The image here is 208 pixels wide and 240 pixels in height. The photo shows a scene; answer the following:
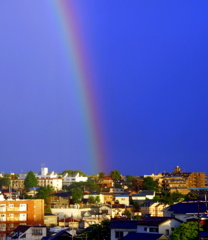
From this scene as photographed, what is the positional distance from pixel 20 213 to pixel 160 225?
73.4 ft

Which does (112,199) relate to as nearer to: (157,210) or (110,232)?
(157,210)

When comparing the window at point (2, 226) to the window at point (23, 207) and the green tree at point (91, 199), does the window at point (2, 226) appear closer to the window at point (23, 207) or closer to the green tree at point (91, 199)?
the window at point (23, 207)

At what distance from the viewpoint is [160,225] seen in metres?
23.4

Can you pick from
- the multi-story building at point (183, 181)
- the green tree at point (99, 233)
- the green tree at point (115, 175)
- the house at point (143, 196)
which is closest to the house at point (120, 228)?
the green tree at point (99, 233)

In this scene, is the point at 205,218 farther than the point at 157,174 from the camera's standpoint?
No

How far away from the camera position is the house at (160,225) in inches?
923

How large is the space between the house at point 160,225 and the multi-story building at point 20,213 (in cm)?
2045

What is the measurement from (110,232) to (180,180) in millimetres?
44913

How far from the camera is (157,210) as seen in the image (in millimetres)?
45312

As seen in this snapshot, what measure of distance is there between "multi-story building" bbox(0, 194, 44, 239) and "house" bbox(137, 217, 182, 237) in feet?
67.1

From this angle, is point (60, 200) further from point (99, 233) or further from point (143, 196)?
point (99, 233)

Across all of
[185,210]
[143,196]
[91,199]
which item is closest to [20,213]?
[91,199]

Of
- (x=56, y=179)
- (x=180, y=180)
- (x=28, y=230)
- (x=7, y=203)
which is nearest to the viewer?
(x=28, y=230)

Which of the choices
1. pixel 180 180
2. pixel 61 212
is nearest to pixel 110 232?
pixel 61 212
